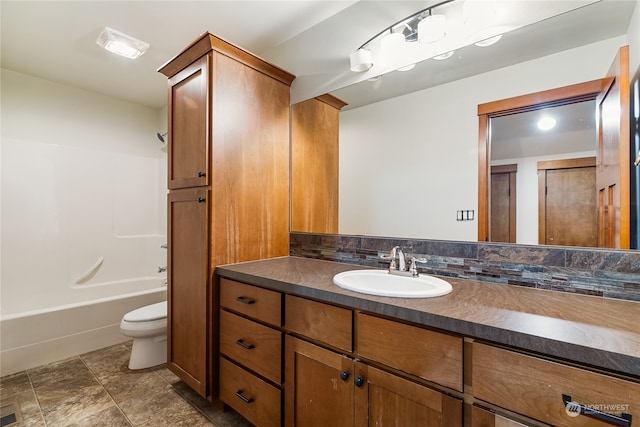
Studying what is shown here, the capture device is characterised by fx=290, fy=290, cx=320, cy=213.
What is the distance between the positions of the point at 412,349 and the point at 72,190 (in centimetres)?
339

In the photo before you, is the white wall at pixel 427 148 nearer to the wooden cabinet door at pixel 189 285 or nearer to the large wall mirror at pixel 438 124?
the large wall mirror at pixel 438 124

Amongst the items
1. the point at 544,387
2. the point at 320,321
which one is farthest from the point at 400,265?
the point at 544,387

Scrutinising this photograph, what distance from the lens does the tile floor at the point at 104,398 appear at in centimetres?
159

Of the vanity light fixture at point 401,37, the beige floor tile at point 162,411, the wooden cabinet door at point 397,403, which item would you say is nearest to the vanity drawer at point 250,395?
the beige floor tile at point 162,411

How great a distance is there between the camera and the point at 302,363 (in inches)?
46.8

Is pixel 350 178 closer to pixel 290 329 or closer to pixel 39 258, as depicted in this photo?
pixel 290 329

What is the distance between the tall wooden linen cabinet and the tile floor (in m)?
0.15

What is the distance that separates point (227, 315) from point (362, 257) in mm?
801

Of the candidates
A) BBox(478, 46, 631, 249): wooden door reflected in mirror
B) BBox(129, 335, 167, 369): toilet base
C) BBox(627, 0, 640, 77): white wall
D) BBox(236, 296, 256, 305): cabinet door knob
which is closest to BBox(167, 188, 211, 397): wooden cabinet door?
BBox(236, 296, 256, 305): cabinet door knob

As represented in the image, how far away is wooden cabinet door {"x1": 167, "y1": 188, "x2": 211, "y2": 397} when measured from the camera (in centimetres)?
161

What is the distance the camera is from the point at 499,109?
132cm

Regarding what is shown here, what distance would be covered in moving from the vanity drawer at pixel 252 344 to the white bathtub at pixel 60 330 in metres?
1.60

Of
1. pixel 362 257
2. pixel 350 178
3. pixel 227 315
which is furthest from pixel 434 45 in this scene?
pixel 227 315

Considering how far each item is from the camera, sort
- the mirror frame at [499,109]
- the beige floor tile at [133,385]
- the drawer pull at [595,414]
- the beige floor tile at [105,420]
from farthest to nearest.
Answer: the beige floor tile at [133,385] → the beige floor tile at [105,420] → the mirror frame at [499,109] → the drawer pull at [595,414]
